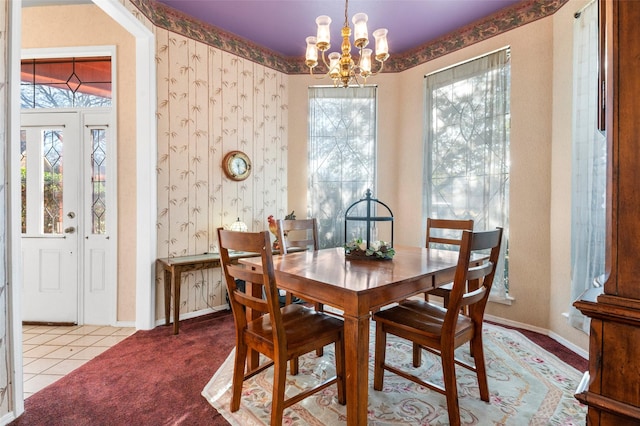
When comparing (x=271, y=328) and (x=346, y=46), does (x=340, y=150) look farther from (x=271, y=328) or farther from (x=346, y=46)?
(x=271, y=328)

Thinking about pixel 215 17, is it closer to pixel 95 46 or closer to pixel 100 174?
pixel 95 46

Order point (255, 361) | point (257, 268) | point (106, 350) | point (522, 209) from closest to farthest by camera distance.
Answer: point (257, 268), point (255, 361), point (106, 350), point (522, 209)

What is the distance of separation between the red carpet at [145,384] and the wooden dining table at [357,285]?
0.44 meters

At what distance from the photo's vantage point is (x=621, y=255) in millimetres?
654

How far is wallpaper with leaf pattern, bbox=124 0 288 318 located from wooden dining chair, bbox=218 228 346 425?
1585mm

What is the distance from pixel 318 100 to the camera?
3.84 metres

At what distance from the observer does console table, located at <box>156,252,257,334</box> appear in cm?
271

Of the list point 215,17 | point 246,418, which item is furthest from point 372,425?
point 215,17

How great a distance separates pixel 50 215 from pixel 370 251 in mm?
3072

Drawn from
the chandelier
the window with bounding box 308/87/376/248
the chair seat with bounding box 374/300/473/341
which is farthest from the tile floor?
the chandelier

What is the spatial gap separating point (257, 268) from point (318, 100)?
2714mm

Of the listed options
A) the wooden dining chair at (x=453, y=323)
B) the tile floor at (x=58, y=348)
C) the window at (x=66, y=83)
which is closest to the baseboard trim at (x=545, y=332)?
the wooden dining chair at (x=453, y=323)

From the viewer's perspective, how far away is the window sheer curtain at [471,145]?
2955 millimetres

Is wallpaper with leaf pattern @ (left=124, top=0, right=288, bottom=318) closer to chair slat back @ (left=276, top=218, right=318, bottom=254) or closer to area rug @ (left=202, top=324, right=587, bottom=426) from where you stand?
chair slat back @ (left=276, top=218, right=318, bottom=254)
